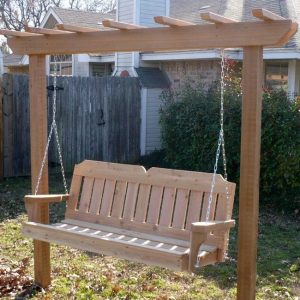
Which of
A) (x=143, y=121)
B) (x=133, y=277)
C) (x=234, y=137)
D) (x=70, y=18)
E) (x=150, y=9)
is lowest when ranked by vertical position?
(x=133, y=277)

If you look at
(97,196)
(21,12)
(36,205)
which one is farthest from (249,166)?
(21,12)

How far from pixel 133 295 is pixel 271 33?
2.66 metres

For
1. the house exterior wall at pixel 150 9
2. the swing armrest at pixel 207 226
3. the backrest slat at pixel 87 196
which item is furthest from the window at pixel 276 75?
the swing armrest at pixel 207 226

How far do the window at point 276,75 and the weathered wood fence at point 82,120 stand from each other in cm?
322

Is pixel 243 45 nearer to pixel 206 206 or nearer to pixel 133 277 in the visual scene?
pixel 206 206

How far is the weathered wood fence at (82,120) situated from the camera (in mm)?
10867

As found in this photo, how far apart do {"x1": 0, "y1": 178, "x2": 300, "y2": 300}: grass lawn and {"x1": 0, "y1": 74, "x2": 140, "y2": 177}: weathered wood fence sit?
4235 mm

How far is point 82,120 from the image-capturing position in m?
12.0

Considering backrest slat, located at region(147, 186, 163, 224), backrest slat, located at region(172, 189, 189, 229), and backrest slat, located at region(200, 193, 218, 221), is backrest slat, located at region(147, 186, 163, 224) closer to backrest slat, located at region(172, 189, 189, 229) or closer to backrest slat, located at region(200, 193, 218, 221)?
backrest slat, located at region(172, 189, 189, 229)

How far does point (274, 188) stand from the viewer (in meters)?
8.68

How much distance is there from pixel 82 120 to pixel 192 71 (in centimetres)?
312

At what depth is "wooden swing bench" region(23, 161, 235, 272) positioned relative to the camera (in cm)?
402

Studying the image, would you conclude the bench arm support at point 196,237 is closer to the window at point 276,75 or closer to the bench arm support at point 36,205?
the bench arm support at point 36,205

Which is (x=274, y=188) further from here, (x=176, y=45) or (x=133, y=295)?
(x=176, y=45)
